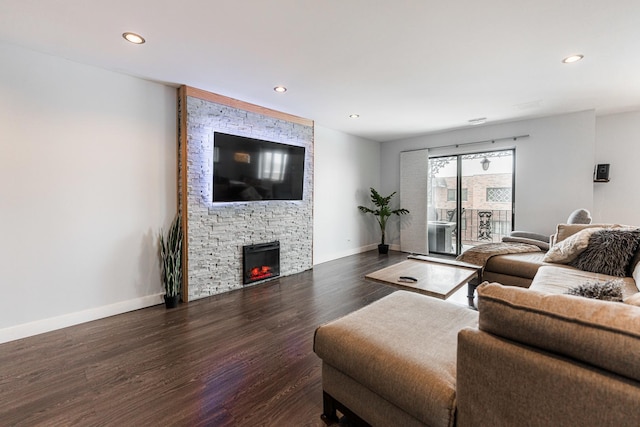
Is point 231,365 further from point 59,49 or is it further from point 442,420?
point 59,49

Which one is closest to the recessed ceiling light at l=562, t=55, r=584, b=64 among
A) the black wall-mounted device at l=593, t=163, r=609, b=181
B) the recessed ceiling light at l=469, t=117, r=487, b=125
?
the recessed ceiling light at l=469, t=117, r=487, b=125

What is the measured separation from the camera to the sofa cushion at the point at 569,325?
0.79 m

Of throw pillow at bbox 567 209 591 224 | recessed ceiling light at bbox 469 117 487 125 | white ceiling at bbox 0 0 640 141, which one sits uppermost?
recessed ceiling light at bbox 469 117 487 125

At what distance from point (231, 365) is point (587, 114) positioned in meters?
5.92

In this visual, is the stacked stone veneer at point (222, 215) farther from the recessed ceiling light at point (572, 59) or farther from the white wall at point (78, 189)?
the recessed ceiling light at point (572, 59)

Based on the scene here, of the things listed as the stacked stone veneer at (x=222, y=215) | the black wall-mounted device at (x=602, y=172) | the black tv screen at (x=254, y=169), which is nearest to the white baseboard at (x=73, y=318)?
the stacked stone veneer at (x=222, y=215)

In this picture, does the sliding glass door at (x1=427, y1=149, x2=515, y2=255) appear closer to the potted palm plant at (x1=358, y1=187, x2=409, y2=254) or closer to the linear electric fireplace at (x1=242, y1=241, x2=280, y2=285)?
the potted palm plant at (x1=358, y1=187, x2=409, y2=254)

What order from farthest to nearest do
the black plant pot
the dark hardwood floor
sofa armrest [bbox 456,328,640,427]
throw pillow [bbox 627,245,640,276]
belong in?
the black plant pot < throw pillow [bbox 627,245,640,276] < the dark hardwood floor < sofa armrest [bbox 456,328,640,427]

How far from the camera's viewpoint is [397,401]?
1.20 m

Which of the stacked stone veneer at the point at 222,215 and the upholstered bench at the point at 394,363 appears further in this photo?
the stacked stone veneer at the point at 222,215

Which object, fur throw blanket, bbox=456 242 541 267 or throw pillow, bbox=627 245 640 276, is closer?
throw pillow, bbox=627 245 640 276

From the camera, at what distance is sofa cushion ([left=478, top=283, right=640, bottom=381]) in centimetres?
79

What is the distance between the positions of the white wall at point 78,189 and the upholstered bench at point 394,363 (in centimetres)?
263

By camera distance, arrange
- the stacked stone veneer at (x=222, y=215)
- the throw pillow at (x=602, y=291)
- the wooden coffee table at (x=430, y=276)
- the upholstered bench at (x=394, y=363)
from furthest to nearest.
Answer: the stacked stone veneer at (x=222, y=215)
the wooden coffee table at (x=430, y=276)
the throw pillow at (x=602, y=291)
the upholstered bench at (x=394, y=363)
